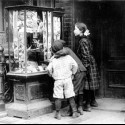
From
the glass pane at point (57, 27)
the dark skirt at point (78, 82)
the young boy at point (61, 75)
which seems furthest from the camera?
the glass pane at point (57, 27)

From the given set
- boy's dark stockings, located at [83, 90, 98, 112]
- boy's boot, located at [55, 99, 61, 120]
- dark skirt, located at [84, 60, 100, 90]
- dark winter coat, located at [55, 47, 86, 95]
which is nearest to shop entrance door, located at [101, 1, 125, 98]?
boy's dark stockings, located at [83, 90, 98, 112]

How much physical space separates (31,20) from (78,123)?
2520mm

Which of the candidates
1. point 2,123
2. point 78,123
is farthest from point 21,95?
point 78,123

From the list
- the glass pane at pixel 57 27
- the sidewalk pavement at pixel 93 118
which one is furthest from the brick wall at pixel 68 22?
the sidewalk pavement at pixel 93 118

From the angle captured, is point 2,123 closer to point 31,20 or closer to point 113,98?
point 31,20

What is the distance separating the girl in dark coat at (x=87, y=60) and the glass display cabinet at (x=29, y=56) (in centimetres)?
78

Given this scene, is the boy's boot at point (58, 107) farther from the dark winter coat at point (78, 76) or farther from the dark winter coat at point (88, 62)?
the dark winter coat at point (88, 62)

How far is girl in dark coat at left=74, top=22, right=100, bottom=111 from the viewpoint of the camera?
7512 millimetres

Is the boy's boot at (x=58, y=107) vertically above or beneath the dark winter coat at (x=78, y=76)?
beneath

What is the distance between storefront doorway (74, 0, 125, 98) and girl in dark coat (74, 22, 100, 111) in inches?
38.2

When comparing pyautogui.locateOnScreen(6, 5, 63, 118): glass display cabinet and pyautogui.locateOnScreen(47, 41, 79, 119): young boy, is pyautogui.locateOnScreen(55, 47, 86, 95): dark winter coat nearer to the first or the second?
pyautogui.locateOnScreen(47, 41, 79, 119): young boy

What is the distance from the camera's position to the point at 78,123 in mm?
6758

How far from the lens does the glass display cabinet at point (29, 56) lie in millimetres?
7281

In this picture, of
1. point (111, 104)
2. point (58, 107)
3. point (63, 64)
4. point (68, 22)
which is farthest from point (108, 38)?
point (58, 107)
